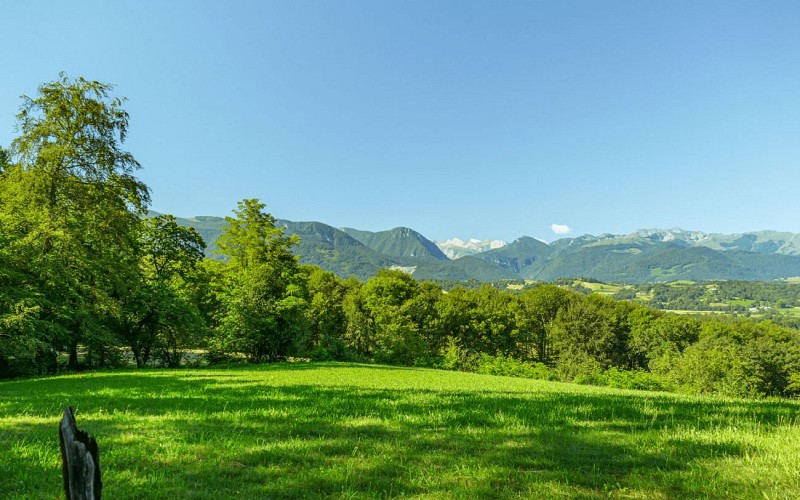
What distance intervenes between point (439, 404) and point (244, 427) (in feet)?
14.9

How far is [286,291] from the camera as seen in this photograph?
4094 centimetres

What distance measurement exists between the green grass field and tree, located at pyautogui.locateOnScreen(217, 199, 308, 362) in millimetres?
30567

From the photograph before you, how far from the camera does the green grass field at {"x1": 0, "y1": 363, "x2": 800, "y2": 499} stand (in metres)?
4.18

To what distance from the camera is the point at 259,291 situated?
39531mm

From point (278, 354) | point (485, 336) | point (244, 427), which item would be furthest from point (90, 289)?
point (485, 336)

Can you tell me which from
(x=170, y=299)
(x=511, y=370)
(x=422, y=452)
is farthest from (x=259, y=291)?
(x=422, y=452)

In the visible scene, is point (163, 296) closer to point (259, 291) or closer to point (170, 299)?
point (170, 299)

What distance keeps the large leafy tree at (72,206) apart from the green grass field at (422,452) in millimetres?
22900

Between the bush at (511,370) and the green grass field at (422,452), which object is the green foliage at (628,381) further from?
the green grass field at (422,452)

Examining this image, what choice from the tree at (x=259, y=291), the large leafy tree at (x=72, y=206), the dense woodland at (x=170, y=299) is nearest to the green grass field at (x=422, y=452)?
the dense woodland at (x=170, y=299)

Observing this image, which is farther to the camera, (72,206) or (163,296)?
(163,296)

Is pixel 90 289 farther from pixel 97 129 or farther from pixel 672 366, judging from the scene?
→ pixel 672 366

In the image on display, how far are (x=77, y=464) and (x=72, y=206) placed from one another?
112 ft

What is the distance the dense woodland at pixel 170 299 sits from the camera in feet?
83.9
